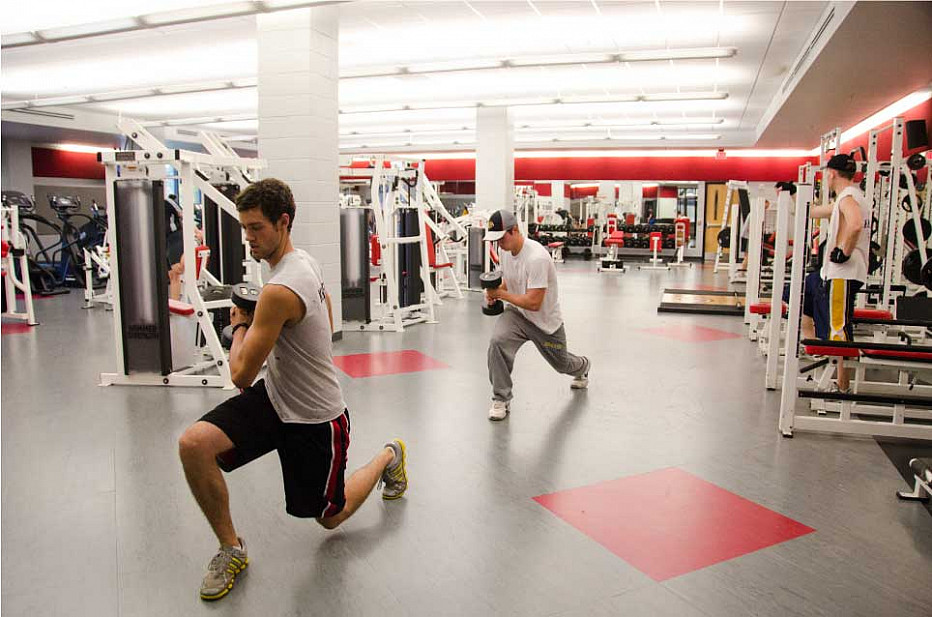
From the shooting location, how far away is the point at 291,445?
2.25 m

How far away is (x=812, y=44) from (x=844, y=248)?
446 cm

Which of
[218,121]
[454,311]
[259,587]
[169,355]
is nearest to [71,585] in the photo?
[259,587]

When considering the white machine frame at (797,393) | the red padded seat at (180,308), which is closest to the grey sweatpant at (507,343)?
the white machine frame at (797,393)

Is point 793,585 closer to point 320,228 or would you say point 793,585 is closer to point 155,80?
point 320,228

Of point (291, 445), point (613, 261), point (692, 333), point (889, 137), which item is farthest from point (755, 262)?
point (613, 261)

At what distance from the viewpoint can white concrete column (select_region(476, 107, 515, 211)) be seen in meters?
12.5

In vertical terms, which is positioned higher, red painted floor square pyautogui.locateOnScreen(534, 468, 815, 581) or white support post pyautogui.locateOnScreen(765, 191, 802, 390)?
white support post pyautogui.locateOnScreen(765, 191, 802, 390)

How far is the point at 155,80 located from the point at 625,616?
1093 centimetres

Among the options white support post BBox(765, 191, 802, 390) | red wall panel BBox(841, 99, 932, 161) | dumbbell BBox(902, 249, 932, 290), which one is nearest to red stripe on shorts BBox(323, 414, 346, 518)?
white support post BBox(765, 191, 802, 390)

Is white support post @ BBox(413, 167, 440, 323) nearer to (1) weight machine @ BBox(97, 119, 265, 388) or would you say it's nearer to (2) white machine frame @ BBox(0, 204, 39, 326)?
(1) weight machine @ BBox(97, 119, 265, 388)

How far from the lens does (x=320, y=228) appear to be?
6.27m

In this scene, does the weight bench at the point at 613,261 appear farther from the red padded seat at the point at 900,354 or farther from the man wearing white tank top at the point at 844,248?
the red padded seat at the point at 900,354

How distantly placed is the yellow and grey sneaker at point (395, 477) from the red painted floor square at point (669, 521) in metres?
0.60

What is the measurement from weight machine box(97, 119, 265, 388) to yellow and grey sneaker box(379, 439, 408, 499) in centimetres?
225
